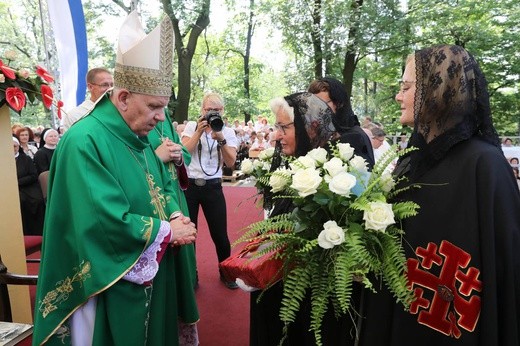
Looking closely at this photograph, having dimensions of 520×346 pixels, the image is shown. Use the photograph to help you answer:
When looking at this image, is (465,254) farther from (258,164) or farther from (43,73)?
(43,73)

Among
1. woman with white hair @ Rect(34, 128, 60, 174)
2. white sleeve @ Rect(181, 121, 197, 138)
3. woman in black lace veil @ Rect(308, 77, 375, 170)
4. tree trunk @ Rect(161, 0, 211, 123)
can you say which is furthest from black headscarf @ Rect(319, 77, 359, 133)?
tree trunk @ Rect(161, 0, 211, 123)

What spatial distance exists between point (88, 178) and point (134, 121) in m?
0.38

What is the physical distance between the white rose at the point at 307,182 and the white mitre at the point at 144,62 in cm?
84

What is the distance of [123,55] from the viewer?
197 centimetres

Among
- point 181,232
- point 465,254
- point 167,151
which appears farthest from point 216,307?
point 465,254

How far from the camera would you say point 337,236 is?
1.45 m

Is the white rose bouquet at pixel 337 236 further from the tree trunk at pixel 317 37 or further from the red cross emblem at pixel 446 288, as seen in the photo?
the tree trunk at pixel 317 37

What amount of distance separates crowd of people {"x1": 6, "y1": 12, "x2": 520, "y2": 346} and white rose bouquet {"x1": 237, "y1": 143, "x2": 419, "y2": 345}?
15 centimetres

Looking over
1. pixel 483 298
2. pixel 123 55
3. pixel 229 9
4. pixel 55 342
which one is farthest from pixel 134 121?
pixel 229 9

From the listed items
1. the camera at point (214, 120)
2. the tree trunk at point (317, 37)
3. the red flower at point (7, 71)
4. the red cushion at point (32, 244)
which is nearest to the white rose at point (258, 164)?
the camera at point (214, 120)

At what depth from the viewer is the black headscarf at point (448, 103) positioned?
156 centimetres

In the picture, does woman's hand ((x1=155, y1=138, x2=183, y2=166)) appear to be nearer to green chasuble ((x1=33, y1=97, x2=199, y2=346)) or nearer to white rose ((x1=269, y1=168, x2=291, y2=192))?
green chasuble ((x1=33, y1=97, x2=199, y2=346))

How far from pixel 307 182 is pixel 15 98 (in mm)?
2146

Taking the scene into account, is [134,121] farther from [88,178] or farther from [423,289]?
[423,289]
